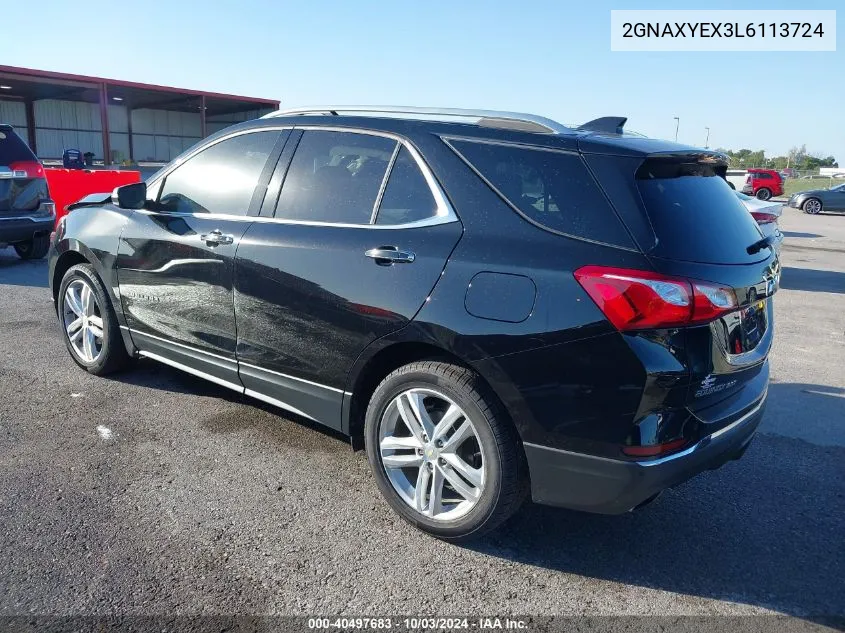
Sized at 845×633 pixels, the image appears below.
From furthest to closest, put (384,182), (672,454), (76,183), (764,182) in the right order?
1. (764,182)
2. (76,183)
3. (384,182)
4. (672,454)

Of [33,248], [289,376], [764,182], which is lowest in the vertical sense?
[289,376]

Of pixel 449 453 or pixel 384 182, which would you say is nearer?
pixel 449 453

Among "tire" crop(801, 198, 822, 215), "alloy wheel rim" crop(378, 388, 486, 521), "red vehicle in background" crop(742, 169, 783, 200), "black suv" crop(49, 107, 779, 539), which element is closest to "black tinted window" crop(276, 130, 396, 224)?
"black suv" crop(49, 107, 779, 539)

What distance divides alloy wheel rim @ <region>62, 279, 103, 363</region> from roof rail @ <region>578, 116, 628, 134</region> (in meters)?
3.42

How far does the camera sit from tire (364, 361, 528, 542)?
9.42ft

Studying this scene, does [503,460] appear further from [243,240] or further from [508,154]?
[243,240]


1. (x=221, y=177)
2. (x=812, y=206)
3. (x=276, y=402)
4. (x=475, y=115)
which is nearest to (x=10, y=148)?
(x=221, y=177)

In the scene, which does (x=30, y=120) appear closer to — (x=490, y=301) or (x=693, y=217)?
(x=490, y=301)

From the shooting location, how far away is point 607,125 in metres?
3.32

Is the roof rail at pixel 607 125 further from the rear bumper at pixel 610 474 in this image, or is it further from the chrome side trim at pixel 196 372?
the chrome side trim at pixel 196 372

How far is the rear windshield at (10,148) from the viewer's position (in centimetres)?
913

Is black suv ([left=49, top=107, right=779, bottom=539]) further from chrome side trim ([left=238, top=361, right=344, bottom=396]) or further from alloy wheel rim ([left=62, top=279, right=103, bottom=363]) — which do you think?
alloy wheel rim ([left=62, top=279, right=103, bottom=363])

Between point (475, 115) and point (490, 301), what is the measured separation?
38.1 inches

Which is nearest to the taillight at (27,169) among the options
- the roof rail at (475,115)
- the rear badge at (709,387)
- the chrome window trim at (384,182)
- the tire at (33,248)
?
the tire at (33,248)
